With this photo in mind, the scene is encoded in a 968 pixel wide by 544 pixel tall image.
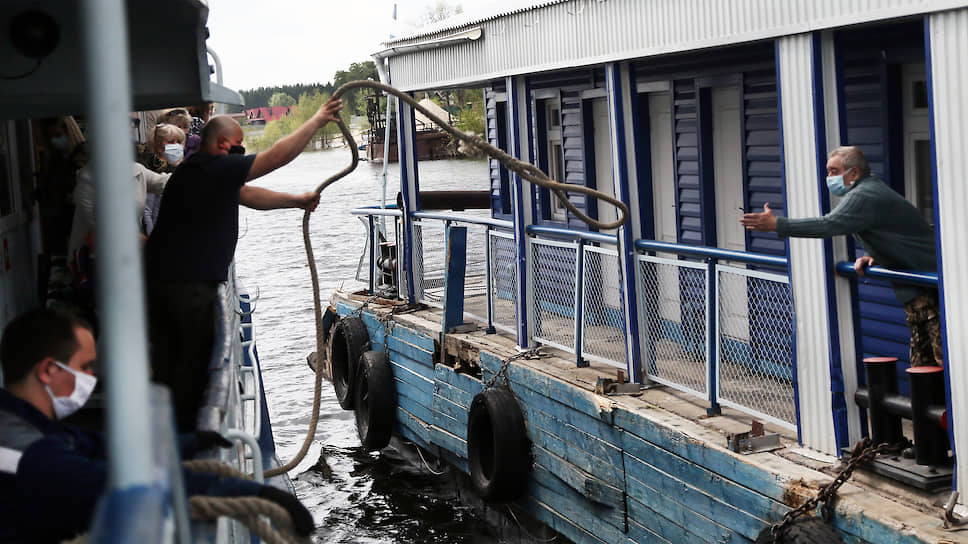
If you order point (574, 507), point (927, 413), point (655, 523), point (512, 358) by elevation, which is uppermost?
point (927, 413)

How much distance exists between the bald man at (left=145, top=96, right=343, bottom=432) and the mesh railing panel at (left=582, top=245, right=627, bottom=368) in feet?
→ 12.0

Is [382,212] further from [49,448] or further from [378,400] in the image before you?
[49,448]

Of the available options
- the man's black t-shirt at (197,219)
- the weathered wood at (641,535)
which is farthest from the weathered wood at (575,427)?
the man's black t-shirt at (197,219)

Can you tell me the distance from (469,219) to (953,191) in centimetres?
584

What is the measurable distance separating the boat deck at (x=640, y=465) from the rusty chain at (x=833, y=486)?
7 centimetres

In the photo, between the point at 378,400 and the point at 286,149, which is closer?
the point at 286,149

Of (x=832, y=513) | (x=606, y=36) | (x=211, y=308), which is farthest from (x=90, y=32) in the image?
(x=606, y=36)

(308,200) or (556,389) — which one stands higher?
(308,200)

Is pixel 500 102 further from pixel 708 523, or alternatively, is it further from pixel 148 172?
pixel 708 523

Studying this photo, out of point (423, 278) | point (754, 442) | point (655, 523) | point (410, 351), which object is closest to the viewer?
point (754, 442)

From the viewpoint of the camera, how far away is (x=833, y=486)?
5.79 metres

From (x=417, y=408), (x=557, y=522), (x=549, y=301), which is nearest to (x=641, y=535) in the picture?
(x=557, y=522)

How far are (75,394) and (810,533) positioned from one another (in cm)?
399

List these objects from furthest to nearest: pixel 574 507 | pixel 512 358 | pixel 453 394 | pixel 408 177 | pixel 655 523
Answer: pixel 408 177 < pixel 453 394 < pixel 512 358 < pixel 574 507 < pixel 655 523
